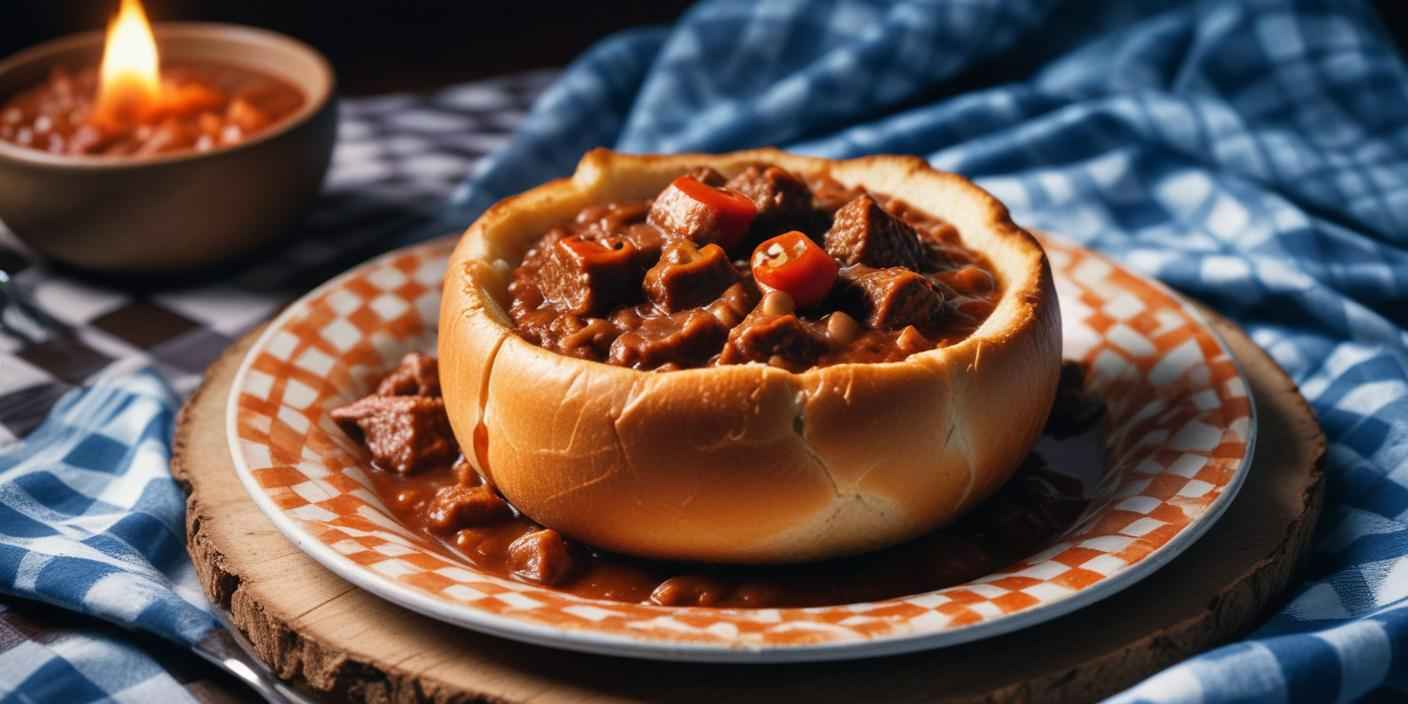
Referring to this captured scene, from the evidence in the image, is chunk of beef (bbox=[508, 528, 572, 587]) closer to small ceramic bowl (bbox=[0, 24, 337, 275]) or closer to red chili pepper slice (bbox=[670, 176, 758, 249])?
red chili pepper slice (bbox=[670, 176, 758, 249])

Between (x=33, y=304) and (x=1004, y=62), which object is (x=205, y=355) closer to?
(x=33, y=304)

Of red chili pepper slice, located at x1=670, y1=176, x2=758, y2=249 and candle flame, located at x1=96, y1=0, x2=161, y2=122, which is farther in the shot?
candle flame, located at x1=96, y1=0, x2=161, y2=122

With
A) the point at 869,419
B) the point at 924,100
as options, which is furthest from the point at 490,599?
the point at 924,100

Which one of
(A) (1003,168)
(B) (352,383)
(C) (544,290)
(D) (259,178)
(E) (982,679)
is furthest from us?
(A) (1003,168)

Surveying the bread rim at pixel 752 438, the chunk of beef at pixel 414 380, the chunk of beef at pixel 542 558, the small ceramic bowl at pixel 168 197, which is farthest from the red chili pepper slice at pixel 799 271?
the small ceramic bowl at pixel 168 197

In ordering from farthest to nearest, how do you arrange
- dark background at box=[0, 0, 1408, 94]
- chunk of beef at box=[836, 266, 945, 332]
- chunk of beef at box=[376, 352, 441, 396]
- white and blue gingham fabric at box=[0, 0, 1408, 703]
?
dark background at box=[0, 0, 1408, 94] < white and blue gingham fabric at box=[0, 0, 1408, 703] < chunk of beef at box=[376, 352, 441, 396] < chunk of beef at box=[836, 266, 945, 332]

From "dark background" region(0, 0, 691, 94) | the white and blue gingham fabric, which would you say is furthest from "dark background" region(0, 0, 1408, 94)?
the white and blue gingham fabric
